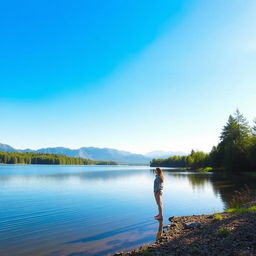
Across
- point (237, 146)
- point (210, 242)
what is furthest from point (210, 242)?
point (237, 146)

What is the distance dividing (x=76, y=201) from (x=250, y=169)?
63002mm

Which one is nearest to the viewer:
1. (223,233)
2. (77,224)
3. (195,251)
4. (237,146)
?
(195,251)

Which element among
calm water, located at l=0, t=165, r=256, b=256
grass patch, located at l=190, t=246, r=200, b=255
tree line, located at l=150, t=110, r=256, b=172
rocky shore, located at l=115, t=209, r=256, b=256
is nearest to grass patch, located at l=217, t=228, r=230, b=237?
rocky shore, located at l=115, t=209, r=256, b=256

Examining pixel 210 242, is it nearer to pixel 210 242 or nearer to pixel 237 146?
pixel 210 242

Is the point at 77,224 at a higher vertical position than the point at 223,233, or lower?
lower

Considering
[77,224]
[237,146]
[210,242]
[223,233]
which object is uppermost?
[237,146]

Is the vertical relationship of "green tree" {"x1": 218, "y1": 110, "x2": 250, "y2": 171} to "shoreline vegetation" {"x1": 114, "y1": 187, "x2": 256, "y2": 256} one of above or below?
above

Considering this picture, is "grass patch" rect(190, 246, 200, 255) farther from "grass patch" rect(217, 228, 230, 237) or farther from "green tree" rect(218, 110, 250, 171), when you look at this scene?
"green tree" rect(218, 110, 250, 171)

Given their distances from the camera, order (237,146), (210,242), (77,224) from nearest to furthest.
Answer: (210,242), (77,224), (237,146)

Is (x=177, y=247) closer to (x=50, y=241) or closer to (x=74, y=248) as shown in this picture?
(x=74, y=248)

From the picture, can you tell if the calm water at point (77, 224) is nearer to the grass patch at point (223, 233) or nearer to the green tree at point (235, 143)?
the grass patch at point (223, 233)

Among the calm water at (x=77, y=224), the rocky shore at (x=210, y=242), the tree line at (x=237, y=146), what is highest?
the tree line at (x=237, y=146)

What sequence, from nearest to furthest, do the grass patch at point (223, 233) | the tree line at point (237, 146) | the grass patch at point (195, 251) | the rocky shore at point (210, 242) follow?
the rocky shore at point (210, 242)
the grass patch at point (195, 251)
the grass patch at point (223, 233)
the tree line at point (237, 146)

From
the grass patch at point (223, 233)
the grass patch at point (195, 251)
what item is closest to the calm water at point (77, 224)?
the grass patch at point (223, 233)
